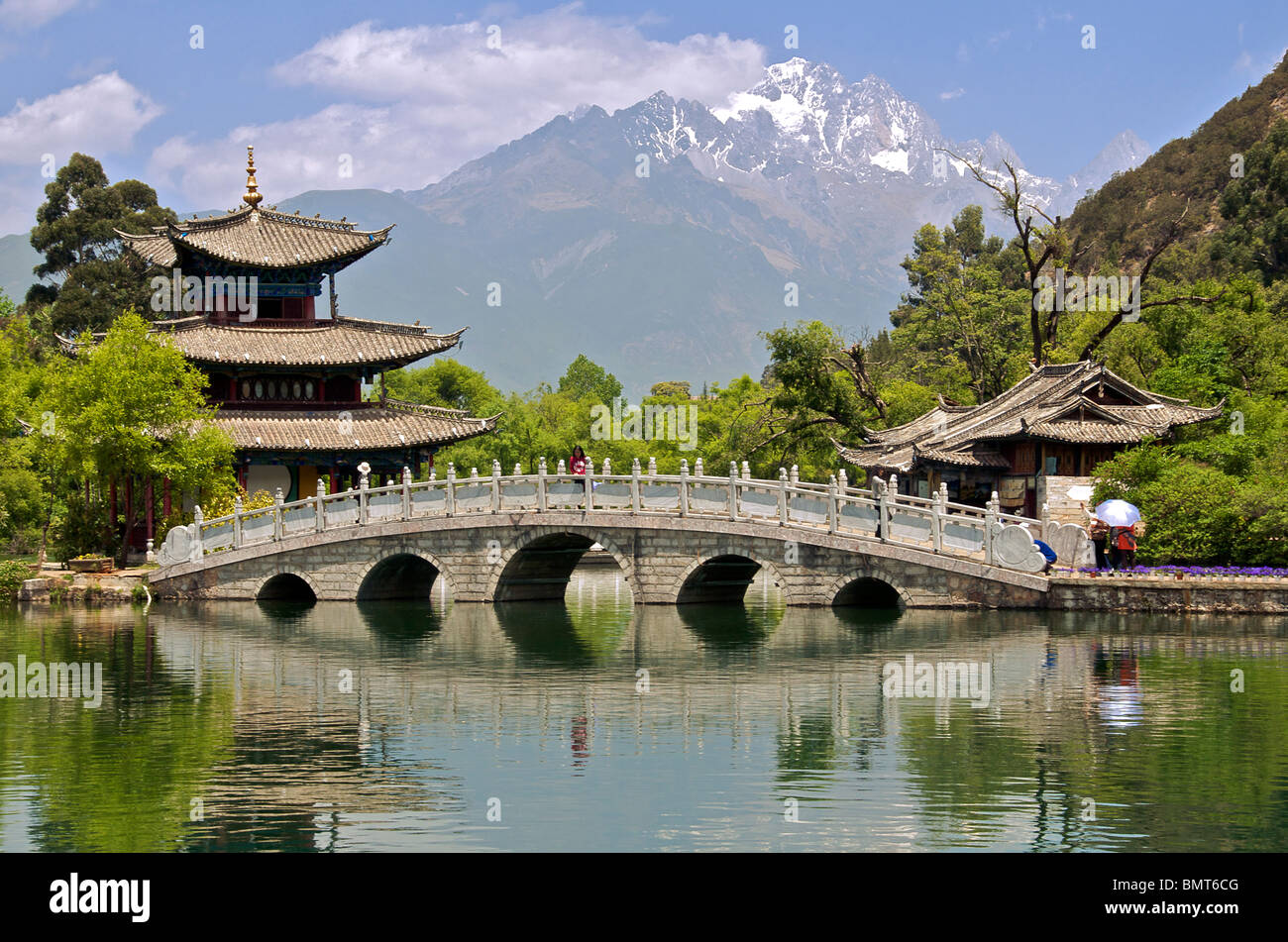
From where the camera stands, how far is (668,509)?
104 feet

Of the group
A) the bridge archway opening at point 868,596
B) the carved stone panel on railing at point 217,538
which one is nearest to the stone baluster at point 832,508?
the bridge archway opening at point 868,596

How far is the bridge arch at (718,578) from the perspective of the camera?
1215 inches

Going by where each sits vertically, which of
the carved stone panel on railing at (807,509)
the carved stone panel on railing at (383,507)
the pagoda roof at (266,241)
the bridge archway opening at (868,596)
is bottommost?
the bridge archway opening at (868,596)

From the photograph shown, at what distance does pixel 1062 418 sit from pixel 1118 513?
5.13m

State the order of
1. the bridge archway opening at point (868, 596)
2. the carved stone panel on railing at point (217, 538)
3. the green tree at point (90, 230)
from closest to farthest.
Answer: the bridge archway opening at point (868, 596) < the carved stone panel on railing at point (217, 538) < the green tree at point (90, 230)

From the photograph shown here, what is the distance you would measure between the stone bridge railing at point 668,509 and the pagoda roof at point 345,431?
176 inches

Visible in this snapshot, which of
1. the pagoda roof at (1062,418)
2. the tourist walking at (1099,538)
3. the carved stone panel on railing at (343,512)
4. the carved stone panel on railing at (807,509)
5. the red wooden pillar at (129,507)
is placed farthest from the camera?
the red wooden pillar at (129,507)

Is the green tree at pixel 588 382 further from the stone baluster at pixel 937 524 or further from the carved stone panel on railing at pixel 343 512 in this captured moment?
the stone baluster at pixel 937 524

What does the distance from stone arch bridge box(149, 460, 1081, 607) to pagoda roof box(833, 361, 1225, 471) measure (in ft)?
7.34

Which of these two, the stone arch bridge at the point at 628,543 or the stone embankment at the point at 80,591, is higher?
the stone arch bridge at the point at 628,543

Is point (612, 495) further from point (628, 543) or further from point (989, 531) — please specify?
point (989, 531)

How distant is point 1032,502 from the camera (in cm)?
3381

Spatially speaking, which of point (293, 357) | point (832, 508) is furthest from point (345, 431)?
point (832, 508)

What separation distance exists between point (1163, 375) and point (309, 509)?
71.6 ft
